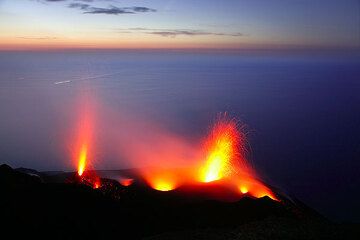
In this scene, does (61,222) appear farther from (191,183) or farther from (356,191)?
(356,191)

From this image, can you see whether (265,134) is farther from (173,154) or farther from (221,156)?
(221,156)

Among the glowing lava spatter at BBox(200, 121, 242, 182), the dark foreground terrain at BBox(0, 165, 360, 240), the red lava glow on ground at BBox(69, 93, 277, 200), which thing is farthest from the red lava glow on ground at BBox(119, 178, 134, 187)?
the glowing lava spatter at BBox(200, 121, 242, 182)

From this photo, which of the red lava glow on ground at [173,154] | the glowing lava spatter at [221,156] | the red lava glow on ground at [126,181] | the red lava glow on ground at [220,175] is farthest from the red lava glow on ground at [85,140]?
the glowing lava spatter at [221,156]

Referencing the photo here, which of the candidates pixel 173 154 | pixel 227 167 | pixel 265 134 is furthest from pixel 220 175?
pixel 265 134

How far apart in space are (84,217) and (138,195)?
34.9ft

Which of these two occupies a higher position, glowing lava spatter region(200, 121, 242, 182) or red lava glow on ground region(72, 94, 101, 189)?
red lava glow on ground region(72, 94, 101, 189)

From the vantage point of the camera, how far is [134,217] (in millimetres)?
34750

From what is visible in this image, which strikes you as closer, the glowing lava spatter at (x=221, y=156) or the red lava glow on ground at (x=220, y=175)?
the red lava glow on ground at (x=220, y=175)

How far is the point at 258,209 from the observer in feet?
123

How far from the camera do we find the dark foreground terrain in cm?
2483

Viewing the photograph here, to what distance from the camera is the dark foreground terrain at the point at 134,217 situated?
24.8 m

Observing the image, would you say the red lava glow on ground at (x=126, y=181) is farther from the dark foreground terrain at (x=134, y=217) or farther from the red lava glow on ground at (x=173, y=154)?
the dark foreground terrain at (x=134, y=217)

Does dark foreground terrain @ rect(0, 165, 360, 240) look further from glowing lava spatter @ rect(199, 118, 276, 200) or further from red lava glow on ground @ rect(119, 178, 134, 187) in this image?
glowing lava spatter @ rect(199, 118, 276, 200)

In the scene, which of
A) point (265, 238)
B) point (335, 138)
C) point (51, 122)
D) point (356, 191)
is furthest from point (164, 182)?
point (51, 122)
